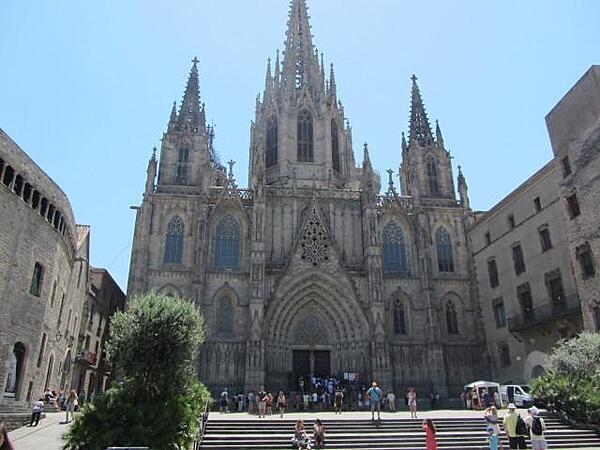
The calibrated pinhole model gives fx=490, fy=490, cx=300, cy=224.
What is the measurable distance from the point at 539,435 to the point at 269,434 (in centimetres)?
919

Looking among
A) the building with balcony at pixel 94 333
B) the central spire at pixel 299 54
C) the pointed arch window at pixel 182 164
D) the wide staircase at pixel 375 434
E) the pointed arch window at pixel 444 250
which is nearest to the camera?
the wide staircase at pixel 375 434

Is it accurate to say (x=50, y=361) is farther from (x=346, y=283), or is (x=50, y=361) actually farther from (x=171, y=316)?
(x=346, y=283)

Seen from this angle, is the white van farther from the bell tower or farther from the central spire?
the central spire

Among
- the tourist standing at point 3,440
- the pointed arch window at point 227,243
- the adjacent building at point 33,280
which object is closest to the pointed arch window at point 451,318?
the pointed arch window at point 227,243

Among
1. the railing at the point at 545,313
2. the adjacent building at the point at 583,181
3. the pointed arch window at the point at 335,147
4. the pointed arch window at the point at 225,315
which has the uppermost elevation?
the pointed arch window at the point at 335,147

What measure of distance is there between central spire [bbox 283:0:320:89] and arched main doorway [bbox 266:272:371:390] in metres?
22.7

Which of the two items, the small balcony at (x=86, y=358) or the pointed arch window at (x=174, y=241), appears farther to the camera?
the pointed arch window at (x=174, y=241)

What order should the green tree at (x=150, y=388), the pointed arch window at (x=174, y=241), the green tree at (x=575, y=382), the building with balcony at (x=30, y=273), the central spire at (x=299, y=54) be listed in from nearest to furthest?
the green tree at (x=150, y=388) → the green tree at (x=575, y=382) → the building with balcony at (x=30, y=273) → the pointed arch window at (x=174, y=241) → the central spire at (x=299, y=54)

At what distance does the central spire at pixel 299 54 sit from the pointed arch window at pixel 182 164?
525 inches

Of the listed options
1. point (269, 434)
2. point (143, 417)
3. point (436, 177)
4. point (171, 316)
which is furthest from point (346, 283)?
point (143, 417)

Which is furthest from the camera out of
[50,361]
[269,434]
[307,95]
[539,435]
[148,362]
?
[307,95]

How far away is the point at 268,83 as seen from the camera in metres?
51.4

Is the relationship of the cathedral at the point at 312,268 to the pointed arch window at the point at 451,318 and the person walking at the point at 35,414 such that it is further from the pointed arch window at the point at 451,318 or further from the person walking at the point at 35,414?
the person walking at the point at 35,414

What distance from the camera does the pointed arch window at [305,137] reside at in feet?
147
